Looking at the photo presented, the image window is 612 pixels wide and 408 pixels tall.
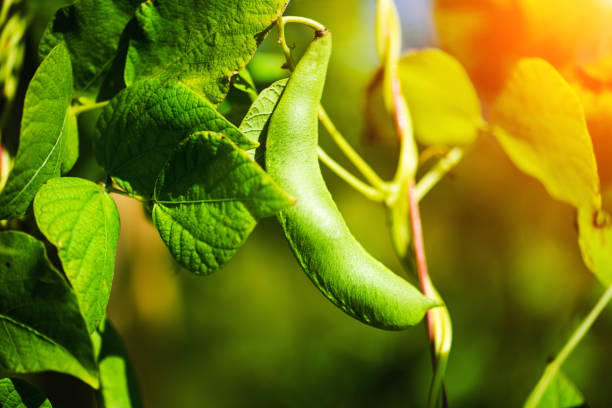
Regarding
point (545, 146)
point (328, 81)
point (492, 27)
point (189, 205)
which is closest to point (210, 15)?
point (189, 205)

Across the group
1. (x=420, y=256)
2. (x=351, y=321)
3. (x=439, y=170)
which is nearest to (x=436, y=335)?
(x=420, y=256)

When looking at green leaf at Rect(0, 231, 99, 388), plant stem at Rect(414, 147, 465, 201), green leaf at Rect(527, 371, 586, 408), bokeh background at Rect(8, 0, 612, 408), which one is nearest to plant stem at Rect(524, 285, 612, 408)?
green leaf at Rect(527, 371, 586, 408)

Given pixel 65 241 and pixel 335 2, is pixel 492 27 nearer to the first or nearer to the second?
pixel 65 241

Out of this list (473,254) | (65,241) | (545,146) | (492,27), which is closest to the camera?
(65,241)

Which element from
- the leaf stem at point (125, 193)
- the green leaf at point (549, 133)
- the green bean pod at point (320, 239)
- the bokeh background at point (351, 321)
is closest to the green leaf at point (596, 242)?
the green leaf at point (549, 133)

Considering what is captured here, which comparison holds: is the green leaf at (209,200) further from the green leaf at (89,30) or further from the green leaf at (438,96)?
the green leaf at (438,96)
